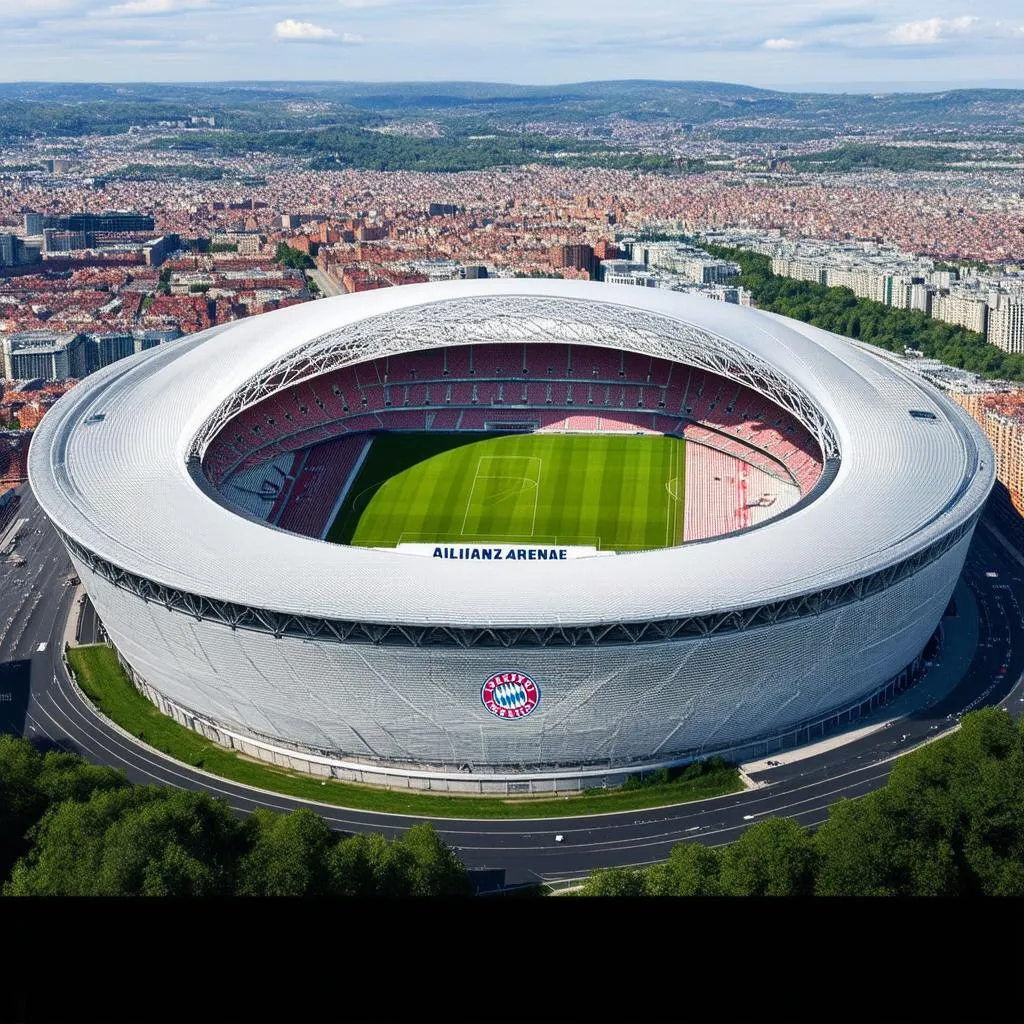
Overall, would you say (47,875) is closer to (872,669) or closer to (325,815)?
(325,815)

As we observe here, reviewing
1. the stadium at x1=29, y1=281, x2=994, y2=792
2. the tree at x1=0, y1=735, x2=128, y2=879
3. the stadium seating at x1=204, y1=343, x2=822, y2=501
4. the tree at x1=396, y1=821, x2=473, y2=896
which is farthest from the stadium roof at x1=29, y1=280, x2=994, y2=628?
the tree at x1=396, y1=821, x2=473, y2=896

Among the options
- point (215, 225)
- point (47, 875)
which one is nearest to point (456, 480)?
point (47, 875)

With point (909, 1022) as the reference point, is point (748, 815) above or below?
below

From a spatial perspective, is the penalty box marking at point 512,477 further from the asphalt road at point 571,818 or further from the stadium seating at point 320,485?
the asphalt road at point 571,818

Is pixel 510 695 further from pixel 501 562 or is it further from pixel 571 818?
pixel 501 562

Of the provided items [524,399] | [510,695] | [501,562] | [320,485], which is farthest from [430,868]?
[524,399]

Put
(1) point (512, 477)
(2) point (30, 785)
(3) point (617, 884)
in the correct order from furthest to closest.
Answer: (1) point (512, 477) → (2) point (30, 785) → (3) point (617, 884)
